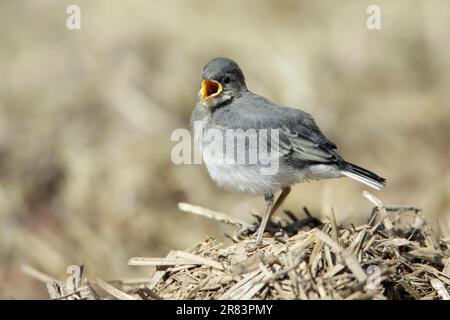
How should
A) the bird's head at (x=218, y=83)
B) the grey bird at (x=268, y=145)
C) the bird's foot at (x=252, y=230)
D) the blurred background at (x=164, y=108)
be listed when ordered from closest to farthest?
the bird's foot at (x=252, y=230)
the grey bird at (x=268, y=145)
the bird's head at (x=218, y=83)
the blurred background at (x=164, y=108)

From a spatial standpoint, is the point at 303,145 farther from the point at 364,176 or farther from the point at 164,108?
the point at 164,108

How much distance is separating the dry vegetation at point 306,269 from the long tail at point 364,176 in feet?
1.51

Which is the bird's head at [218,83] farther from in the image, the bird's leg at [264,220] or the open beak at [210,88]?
the bird's leg at [264,220]

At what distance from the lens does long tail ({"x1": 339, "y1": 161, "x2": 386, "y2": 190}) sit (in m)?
5.20

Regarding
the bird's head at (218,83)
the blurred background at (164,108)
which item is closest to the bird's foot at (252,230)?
the blurred background at (164,108)

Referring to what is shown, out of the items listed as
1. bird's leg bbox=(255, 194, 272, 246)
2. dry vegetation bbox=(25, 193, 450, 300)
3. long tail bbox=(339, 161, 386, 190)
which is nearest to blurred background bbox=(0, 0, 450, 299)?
long tail bbox=(339, 161, 386, 190)

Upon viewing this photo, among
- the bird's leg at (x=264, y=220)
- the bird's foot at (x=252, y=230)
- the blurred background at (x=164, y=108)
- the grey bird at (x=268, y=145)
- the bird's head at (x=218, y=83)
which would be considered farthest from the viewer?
the blurred background at (x=164, y=108)

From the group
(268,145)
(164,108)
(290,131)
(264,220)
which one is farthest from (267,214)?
(164,108)

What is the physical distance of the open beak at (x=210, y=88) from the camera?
5.58 meters

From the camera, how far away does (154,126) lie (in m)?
8.48

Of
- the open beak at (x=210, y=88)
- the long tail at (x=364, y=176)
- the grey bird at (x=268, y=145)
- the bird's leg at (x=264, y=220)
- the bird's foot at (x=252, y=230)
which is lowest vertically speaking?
the bird's foot at (x=252, y=230)

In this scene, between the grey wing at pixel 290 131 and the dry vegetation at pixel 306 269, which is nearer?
the dry vegetation at pixel 306 269

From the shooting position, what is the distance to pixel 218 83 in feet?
18.4
